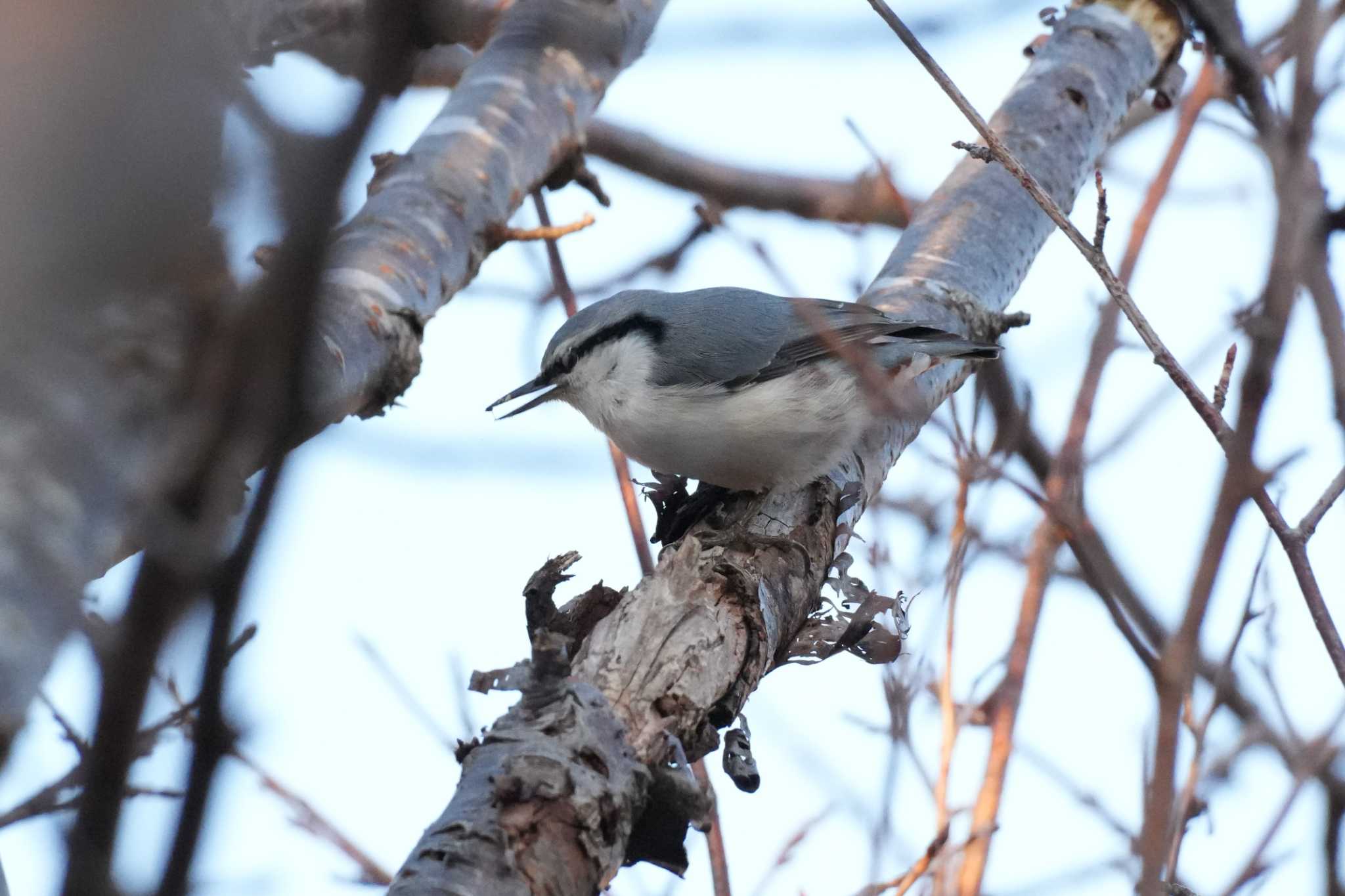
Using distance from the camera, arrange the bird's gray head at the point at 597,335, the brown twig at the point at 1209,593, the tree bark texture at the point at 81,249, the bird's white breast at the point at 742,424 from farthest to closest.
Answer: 1. the bird's gray head at the point at 597,335
2. the bird's white breast at the point at 742,424
3. the brown twig at the point at 1209,593
4. the tree bark texture at the point at 81,249

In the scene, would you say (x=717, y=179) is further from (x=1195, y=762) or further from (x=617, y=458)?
(x=1195, y=762)

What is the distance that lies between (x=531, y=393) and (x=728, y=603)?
1.29 meters

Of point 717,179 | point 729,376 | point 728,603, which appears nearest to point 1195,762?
point 728,603

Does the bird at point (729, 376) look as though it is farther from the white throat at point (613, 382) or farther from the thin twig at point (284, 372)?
the thin twig at point (284, 372)

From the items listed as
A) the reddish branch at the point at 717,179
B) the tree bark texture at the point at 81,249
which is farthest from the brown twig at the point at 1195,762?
the reddish branch at the point at 717,179

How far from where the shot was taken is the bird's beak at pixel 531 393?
2988 millimetres

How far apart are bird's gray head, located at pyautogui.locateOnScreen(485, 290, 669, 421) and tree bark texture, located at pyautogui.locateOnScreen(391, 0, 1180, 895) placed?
0.49m

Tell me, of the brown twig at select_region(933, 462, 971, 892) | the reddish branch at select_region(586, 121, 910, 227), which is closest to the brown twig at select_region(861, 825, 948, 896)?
the brown twig at select_region(933, 462, 971, 892)

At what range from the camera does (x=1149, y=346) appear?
53.1 inches

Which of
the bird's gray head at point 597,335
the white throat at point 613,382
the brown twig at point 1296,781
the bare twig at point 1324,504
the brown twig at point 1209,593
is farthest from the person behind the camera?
the bird's gray head at point 597,335

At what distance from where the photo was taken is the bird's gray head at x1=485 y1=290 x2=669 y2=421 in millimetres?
2904

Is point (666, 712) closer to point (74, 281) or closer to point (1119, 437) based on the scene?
point (74, 281)

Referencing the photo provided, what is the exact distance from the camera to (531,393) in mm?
3021

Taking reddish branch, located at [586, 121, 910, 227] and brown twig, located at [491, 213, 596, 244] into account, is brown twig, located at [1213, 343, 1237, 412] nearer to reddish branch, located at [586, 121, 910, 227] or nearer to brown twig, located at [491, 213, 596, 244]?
brown twig, located at [491, 213, 596, 244]
